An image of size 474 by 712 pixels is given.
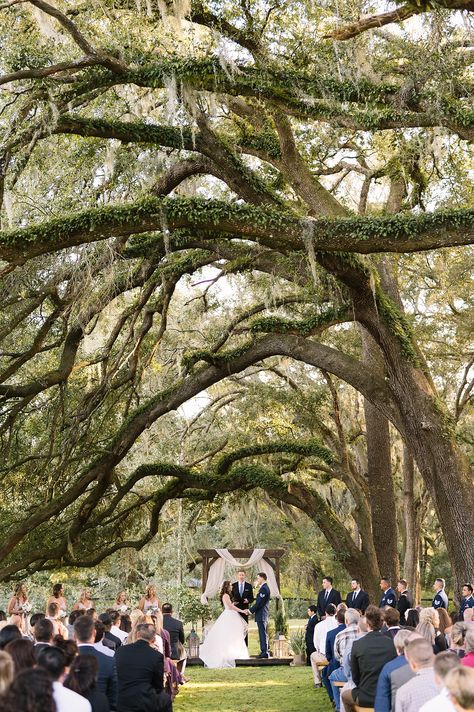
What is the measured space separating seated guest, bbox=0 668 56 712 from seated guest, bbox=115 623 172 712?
10.0 ft

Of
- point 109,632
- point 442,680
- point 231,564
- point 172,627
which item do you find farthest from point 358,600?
point 442,680

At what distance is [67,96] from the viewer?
9.69 meters

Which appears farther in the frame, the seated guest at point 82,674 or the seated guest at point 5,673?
the seated guest at point 82,674

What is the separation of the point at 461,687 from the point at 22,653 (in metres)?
1.93

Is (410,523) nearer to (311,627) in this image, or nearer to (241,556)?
(241,556)

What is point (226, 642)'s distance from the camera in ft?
52.8

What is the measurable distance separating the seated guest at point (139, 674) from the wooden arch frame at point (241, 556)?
12375 mm

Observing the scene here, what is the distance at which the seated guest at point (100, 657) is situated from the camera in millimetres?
5258

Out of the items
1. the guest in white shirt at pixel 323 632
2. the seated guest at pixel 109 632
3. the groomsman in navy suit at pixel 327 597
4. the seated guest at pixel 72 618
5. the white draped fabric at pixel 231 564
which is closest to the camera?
the seated guest at pixel 109 632

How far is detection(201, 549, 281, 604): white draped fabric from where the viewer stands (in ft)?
60.2

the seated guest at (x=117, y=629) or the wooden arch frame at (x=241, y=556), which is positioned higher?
the wooden arch frame at (x=241, y=556)

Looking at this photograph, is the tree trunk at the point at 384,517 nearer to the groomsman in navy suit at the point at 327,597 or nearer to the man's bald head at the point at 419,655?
the groomsman in navy suit at the point at 327,597

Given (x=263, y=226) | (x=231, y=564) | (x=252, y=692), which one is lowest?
(x=252, y=692)

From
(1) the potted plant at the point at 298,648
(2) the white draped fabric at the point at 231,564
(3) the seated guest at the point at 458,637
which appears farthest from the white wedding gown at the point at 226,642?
(3) the seated guest at the point at 458,637
